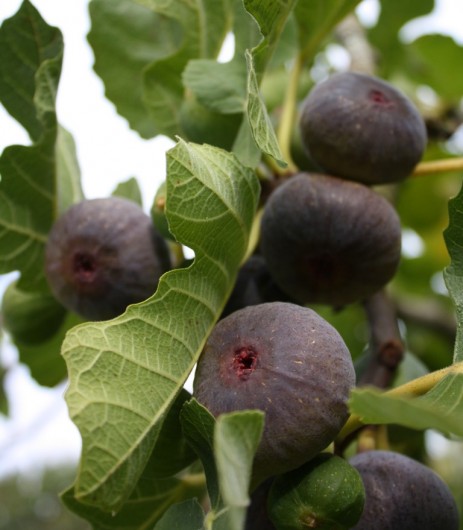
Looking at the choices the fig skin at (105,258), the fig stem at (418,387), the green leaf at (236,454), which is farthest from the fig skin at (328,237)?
the green leaf at (236,454)

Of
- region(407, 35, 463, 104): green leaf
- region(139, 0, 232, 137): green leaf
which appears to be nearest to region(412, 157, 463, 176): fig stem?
region(139, 0, 232, 137): green leaf

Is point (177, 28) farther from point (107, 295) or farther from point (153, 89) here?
point (107, 295)

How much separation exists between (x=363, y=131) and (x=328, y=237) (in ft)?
0.64

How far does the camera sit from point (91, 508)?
125 centimetres

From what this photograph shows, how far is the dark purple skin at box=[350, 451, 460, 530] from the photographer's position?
1.07 meters

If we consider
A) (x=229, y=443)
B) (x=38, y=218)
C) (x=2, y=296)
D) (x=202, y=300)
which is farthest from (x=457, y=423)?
(x=2, y=296)

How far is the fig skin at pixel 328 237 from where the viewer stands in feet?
4.24

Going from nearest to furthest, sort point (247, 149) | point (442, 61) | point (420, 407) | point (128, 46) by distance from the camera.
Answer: point (420, 407) < point (247, 149) < point (128, 46) < point (442, 61)

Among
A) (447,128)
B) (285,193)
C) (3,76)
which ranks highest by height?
(3,76)

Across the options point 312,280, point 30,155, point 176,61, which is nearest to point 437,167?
point 312,280

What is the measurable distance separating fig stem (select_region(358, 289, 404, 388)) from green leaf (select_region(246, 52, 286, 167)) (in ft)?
1.88

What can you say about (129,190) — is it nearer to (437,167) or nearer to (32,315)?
(32,315)

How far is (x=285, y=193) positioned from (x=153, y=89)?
466 millimetres

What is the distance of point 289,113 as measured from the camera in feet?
5.62
